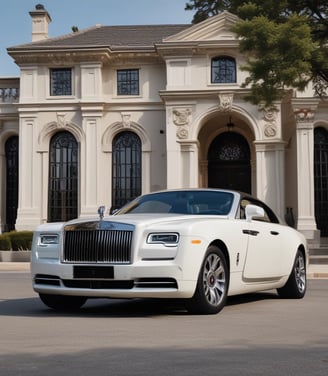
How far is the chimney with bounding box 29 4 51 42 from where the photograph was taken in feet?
126

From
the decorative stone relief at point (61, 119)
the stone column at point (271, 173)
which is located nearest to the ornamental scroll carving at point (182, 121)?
the stone column at point (271, 173)

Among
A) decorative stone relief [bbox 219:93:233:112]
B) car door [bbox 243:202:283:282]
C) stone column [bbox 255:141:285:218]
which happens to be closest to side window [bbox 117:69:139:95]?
decorative stone relief [bbox 219:93:233:112]

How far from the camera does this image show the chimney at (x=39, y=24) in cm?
3844

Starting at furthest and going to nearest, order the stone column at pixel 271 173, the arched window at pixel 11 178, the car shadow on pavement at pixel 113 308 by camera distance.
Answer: the arched window at pixel 11 178, the stone column at pixel 271 173, the car shadow on pavement at pixel 113 308

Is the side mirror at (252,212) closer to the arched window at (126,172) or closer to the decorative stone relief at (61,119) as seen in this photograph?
the arched window at (126,172)

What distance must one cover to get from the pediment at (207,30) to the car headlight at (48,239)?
82.3ft

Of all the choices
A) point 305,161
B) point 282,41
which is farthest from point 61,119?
point 282,41

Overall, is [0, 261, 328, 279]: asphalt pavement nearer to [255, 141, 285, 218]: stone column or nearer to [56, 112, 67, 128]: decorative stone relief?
[255, 141, 285, 218]: stone column

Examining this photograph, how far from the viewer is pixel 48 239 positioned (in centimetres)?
873

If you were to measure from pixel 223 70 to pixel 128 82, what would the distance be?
483 cm

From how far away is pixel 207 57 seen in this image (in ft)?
109

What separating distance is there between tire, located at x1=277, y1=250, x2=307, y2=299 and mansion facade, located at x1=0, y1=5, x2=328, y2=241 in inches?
831

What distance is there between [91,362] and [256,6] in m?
17.7

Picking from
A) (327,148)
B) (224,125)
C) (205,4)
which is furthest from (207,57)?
(205,4)
